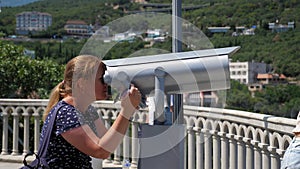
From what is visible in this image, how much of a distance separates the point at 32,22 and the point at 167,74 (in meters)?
31.6


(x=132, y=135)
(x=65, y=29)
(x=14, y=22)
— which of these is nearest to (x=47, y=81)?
(x=132, y=135)

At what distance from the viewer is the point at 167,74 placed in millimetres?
2449

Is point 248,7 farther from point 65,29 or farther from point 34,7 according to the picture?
point 34,7

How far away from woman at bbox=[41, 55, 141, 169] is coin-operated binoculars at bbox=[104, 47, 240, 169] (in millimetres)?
120

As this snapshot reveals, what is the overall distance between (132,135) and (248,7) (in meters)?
20.1

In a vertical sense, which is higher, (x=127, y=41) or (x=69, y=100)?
(x=127, y=41)

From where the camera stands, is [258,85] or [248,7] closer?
[258,85]

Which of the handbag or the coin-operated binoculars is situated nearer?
A: the handbag

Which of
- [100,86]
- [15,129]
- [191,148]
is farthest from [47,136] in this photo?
[15,129]

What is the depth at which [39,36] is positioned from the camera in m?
32.0

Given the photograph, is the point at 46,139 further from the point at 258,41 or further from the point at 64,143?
the point at 258,41

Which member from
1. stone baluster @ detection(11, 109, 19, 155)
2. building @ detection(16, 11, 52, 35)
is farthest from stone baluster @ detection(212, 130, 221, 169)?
building @ detection(16, 11, 52, 35)

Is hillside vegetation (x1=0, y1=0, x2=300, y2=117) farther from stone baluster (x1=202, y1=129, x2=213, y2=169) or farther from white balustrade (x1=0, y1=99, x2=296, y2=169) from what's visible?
stone baluster (x1=202, y1=129, x2=213, y2=169)

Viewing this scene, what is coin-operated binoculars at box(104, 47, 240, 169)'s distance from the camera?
7.86 ft
